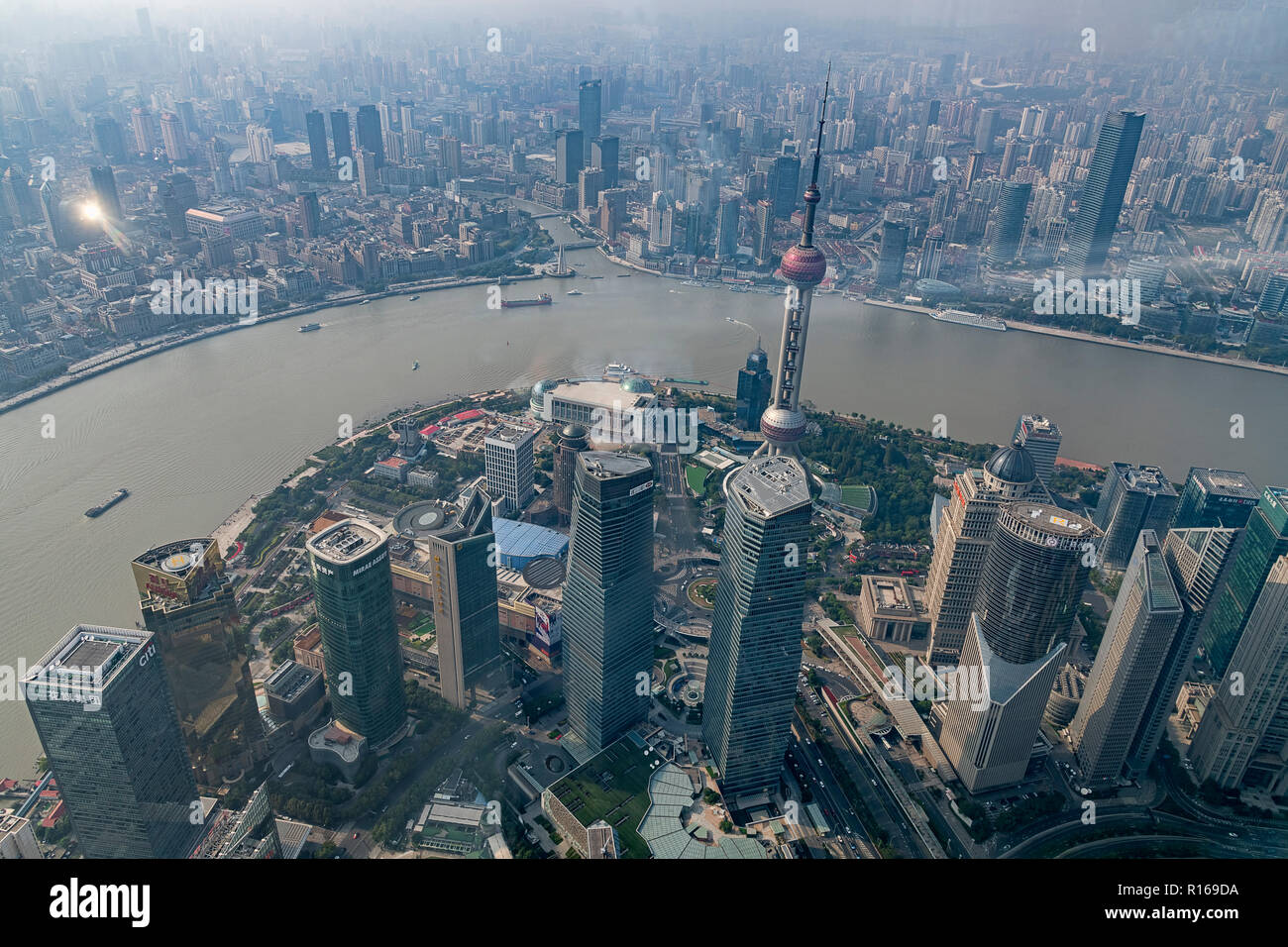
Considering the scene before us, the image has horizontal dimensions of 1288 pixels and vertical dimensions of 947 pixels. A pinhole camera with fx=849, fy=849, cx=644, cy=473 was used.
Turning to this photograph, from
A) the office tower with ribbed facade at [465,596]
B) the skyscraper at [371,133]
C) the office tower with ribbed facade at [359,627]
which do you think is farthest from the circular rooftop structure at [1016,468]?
the skyscraper at [371,133]

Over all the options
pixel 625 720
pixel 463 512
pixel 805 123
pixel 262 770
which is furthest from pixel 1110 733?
pixel 805 123

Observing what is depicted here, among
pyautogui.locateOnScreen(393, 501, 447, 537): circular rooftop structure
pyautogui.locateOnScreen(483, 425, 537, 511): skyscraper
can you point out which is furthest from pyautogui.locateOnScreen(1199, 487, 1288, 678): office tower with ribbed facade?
pyautogui.locateOnScreen(483, 425, 537, 511): skyscraper

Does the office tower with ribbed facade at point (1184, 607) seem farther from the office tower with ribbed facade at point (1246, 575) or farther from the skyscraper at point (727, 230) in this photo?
the skyscraper at point (727, 230)

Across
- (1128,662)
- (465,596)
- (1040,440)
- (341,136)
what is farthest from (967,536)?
(341,136)

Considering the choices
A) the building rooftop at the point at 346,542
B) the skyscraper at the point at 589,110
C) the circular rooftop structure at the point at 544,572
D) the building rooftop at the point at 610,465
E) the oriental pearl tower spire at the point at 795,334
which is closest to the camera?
the building rooftop at the point at 610,465
